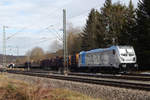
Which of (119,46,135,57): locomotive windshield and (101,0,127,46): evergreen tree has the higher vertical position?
(101,0,127,46): evergreen tree

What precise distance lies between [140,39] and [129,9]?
17129mm

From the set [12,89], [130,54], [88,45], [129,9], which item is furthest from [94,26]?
[12,89]

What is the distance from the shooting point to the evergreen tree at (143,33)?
3133 centimetres

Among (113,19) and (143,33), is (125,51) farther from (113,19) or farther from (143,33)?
(113,19)

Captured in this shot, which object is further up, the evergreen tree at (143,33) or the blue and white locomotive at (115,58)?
the evergreen tree at (143,33)

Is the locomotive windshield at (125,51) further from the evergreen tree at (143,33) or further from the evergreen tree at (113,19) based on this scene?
the evergreen tree at (113,19)

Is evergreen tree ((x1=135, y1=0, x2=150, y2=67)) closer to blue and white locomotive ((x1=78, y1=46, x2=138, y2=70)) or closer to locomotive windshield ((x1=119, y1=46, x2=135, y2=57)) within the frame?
locomotive windshield ((x1=119, y1=46, x2=135, y2=57))

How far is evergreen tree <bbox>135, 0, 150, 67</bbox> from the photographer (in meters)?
31.3

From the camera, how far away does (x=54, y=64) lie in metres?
47.8

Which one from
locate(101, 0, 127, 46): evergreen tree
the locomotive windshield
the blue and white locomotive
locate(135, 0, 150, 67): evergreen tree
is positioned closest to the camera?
the blue and white locomotive

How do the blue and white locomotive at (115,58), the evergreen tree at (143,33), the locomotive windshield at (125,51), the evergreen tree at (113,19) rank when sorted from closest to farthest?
the blue and white locomotive at (115,58), the locomotive windshield at (125,51), the evergreen tree at (143,33), the evergreen tree at (113,19)

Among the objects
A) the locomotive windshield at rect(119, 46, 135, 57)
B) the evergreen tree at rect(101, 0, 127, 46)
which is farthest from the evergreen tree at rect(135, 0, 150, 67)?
the evergreen tree at rect(101, 0, 127, 46)

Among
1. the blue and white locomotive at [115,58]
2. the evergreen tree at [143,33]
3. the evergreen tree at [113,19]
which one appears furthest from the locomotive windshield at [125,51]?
the evergreen tree at [113,19]

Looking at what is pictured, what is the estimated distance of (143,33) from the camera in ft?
108
